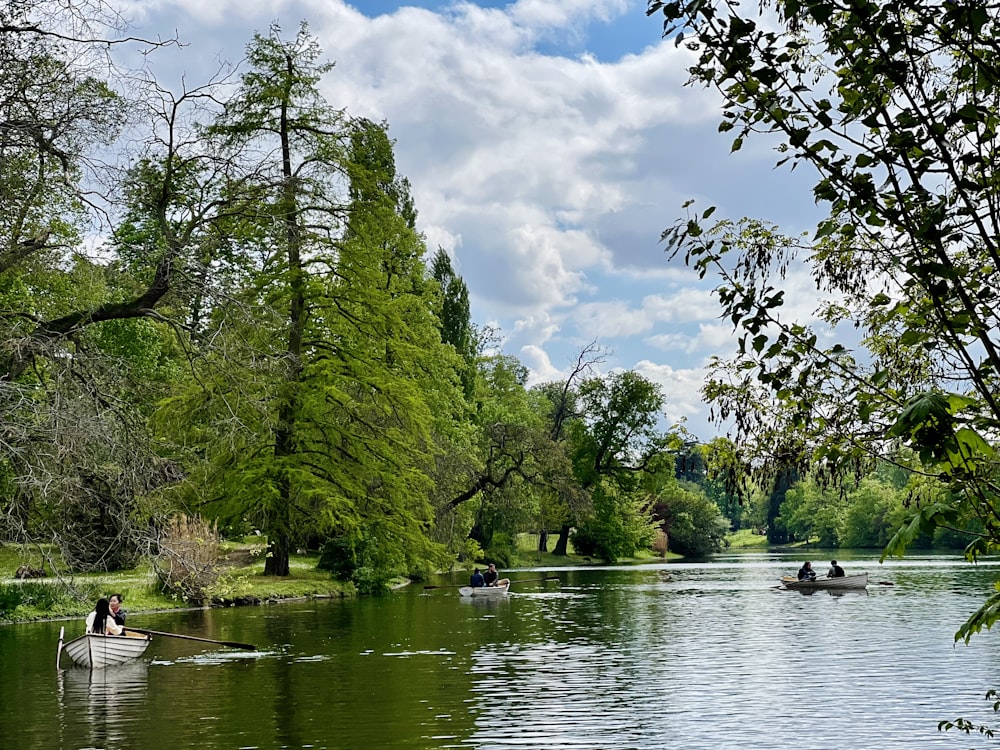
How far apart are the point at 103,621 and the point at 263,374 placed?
688cm

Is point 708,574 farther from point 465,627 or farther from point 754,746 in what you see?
point 754,746

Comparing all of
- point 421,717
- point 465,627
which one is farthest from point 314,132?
point 421,717

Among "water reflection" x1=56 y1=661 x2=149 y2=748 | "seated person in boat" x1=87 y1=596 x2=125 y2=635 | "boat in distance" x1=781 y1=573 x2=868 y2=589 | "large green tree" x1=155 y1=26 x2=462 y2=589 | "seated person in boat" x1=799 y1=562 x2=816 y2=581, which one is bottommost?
"boat in distance" x1=781 y1=573 x2=868 y2=589

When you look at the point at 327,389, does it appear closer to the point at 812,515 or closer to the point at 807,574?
the point at 807,574

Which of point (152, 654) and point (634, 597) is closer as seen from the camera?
point (152, 654)

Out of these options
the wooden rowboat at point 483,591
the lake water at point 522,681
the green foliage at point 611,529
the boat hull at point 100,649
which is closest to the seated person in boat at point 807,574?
the lake water at point 522,681

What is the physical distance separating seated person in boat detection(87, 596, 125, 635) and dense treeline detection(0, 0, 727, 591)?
114 cm

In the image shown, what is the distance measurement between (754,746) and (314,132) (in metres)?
27.4

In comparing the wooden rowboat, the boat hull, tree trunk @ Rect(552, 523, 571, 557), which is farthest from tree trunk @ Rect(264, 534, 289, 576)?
tree trunk @ Rect(552, 523, 571, 557)

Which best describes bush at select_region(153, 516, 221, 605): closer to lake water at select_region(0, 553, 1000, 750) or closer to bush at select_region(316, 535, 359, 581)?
lake water at select_region(0, 553, 1000, 750)

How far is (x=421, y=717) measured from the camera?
47.0ft

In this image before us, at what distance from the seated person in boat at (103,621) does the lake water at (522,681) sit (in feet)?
2.96

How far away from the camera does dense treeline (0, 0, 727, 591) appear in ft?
40.3

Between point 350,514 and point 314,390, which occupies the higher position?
point 314,390
